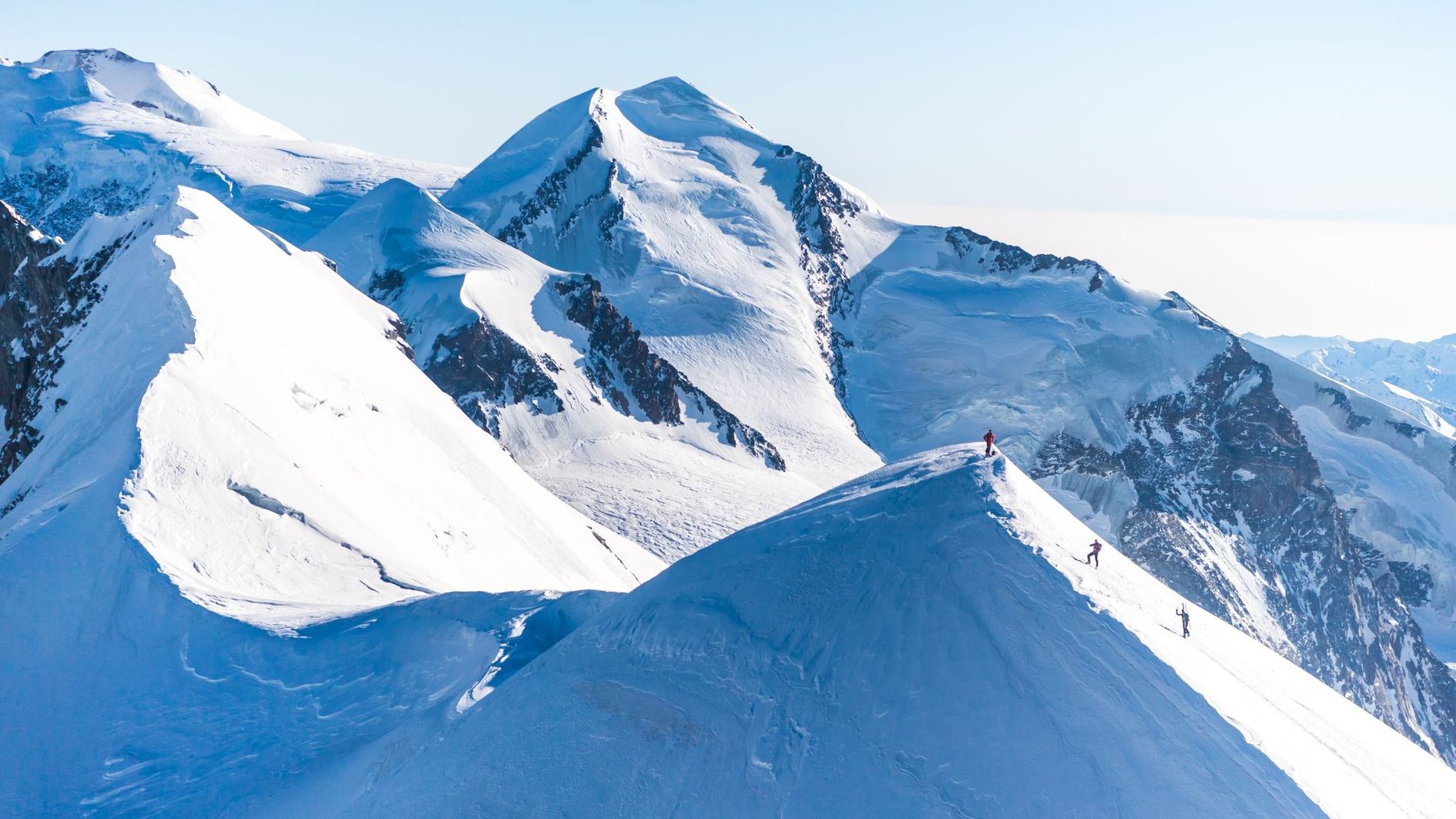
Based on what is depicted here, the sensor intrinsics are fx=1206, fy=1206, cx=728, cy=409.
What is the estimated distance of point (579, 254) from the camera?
13725 cm

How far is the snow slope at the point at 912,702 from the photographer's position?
1889 centimetres

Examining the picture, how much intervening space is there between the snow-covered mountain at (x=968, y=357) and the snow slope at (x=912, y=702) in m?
95.5

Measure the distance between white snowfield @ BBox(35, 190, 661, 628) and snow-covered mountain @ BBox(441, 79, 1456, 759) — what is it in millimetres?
64367

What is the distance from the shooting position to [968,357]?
143750mm

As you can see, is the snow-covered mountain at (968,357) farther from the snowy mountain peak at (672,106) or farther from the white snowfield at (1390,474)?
the white snowfield at (1390,474)

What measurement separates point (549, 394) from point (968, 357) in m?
64.2

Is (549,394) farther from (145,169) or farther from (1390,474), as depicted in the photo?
(1390,474)

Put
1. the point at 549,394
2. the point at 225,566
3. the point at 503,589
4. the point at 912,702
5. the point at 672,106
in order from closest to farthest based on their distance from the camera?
the point at 912,702 < the point at 225,566 < the point at 503,589 < the point at 549,394 < the point at 672,106

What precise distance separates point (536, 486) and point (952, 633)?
4621 centimetres

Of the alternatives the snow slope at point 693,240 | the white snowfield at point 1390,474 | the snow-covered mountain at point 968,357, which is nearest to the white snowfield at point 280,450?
the snow slope at point 693,240

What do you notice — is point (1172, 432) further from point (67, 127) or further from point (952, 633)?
point (67, 127)

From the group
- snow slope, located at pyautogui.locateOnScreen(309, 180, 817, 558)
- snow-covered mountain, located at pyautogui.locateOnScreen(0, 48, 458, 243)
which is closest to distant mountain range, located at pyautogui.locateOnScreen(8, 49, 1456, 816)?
snow slope, located at pyautogui.locateOnScreen(309, 180, 817, 558)

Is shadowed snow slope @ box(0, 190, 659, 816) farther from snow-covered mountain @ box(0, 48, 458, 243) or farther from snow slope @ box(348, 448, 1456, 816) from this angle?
snow-covered mountain @ box(0, 48, 458, 243)

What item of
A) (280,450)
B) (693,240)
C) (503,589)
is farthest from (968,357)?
(280,450)
